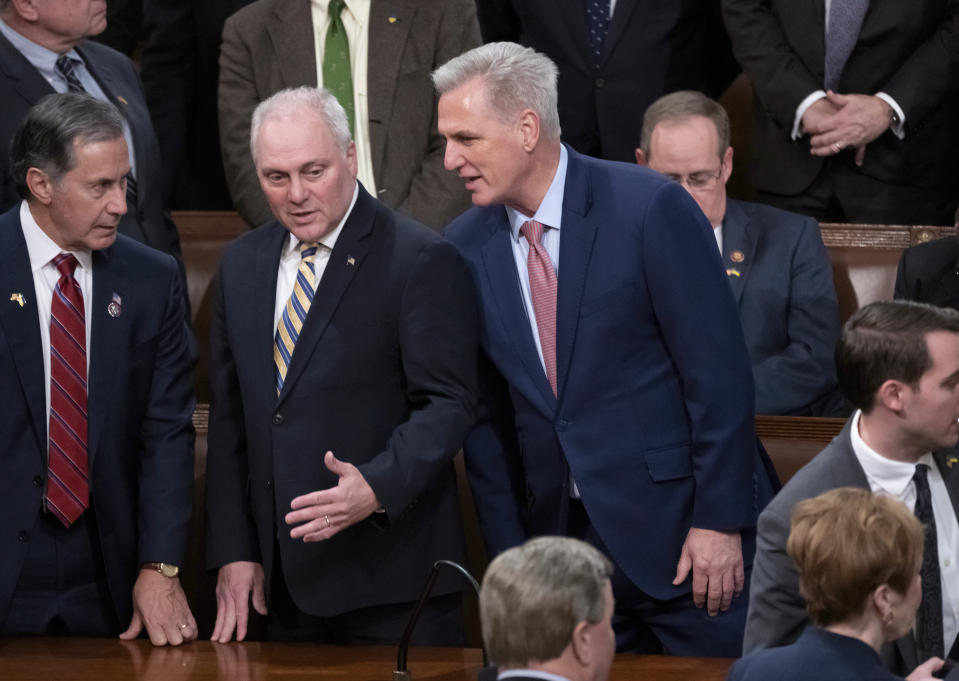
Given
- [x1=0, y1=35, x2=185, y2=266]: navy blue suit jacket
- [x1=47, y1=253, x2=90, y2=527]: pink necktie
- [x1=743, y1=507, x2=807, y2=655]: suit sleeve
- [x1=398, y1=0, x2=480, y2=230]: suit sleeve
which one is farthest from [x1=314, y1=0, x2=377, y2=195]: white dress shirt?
[x1=743, y1=507, x2=807, y2=655]: suit sleeve

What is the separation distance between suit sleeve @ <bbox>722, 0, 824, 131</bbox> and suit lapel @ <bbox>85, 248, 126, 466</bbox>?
7.49 ft

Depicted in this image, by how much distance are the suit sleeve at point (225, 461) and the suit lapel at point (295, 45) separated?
1.33 metres

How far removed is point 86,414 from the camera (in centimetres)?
311

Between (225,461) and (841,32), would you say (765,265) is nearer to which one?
(841,32)

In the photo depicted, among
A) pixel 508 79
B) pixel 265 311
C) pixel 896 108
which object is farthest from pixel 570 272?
pixel 896 108

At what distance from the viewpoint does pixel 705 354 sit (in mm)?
2859

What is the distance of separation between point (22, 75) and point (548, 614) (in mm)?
2362

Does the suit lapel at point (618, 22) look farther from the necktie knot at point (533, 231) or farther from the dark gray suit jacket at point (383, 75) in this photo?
the necktie knot at point (533, 231)

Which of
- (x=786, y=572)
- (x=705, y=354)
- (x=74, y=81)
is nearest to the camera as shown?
(x=786, y=572)

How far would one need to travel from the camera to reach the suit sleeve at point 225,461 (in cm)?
305

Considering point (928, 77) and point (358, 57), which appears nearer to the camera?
point (358, 57)

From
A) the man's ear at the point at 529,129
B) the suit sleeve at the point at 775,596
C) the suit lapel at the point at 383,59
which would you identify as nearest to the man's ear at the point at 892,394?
the suit sleeve at the point at 775,596

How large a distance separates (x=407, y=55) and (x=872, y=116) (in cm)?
143

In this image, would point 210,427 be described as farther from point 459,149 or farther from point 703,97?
point 703,97
